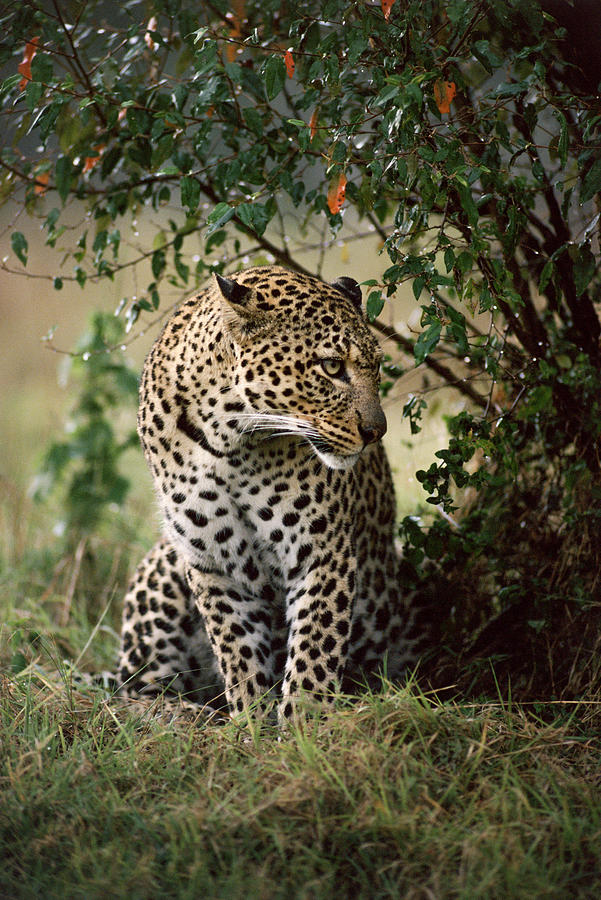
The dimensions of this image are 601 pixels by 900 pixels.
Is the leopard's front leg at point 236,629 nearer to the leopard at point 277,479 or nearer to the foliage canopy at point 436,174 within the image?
the leopard at point 277,479

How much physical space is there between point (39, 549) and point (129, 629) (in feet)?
6.50

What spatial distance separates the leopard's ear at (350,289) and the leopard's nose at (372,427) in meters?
0.69

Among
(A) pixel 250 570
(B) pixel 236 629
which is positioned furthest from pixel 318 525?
(B) pixel 236 629

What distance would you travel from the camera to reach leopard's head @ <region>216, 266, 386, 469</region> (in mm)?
4195

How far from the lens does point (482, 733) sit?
150 inches

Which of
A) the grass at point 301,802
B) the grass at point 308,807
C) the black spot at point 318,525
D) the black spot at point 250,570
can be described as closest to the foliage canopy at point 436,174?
the black spot at point 318,525

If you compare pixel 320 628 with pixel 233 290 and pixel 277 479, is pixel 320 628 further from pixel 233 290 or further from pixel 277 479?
pixel 233 290

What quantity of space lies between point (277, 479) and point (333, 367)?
64 centimetres

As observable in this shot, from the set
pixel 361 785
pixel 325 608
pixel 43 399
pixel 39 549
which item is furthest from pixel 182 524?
pixel 43 399

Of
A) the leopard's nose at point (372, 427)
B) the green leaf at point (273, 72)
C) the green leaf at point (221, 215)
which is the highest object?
the green leaf at point (273, 72)

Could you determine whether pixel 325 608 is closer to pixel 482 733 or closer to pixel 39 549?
pixel 482 733

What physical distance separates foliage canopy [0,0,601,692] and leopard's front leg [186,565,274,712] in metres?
0.86

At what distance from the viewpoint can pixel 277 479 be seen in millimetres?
4543

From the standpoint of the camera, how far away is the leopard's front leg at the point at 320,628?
448 centimetres
